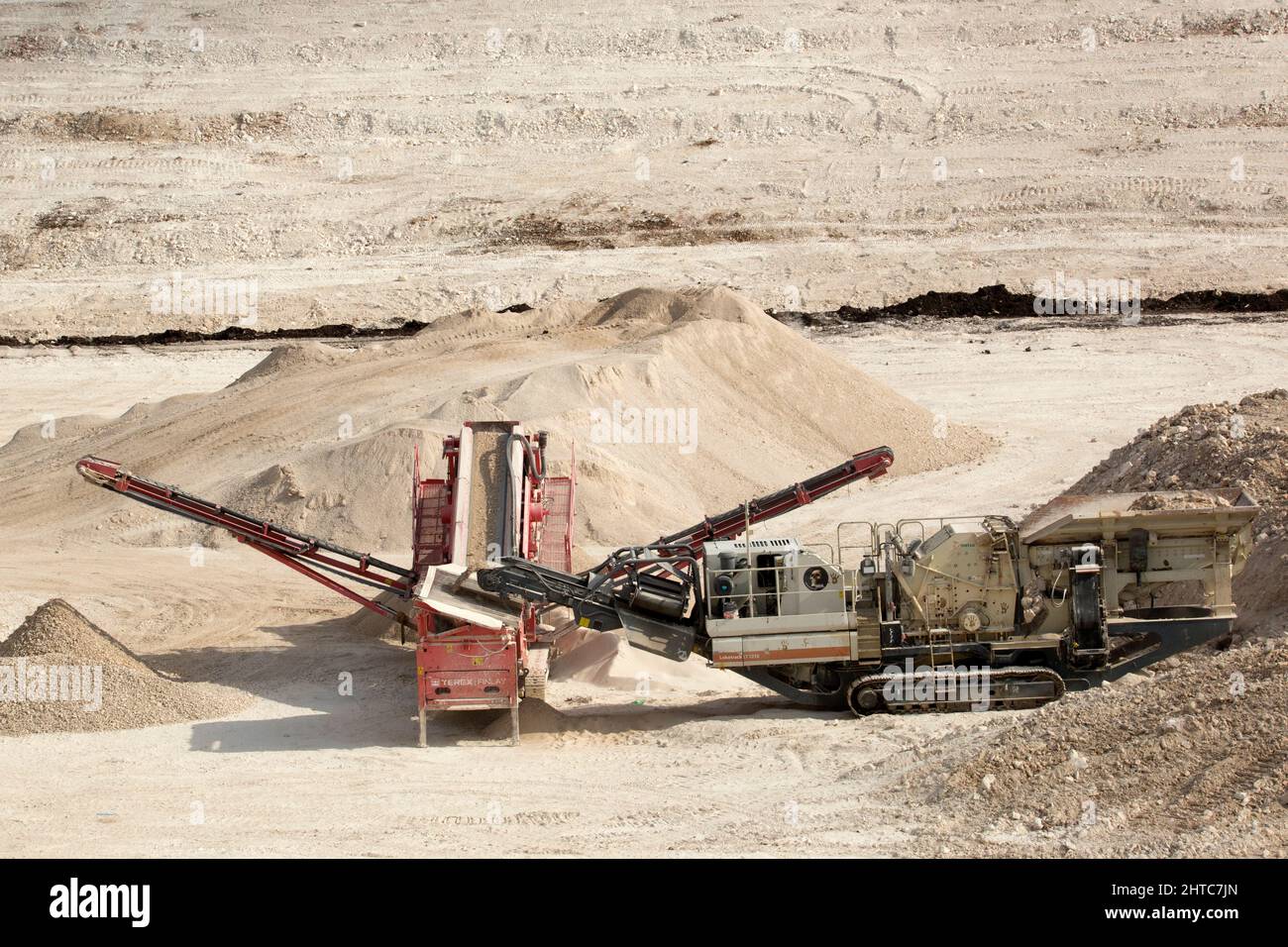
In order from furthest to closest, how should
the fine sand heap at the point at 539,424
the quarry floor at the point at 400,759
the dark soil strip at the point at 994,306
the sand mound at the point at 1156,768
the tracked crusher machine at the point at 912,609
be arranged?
the dark soil strip at the point at 994,306, the fine sand heap at the point at 539,424, the tracked crusher machine at the point at 912,609, the quarry floor at the point at 400,759, the sand mound at the point at 1156,768

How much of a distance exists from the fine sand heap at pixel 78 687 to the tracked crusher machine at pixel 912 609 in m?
2.78

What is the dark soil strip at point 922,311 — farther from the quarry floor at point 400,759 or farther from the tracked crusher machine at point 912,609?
the tracked crusher machine at point 912,609

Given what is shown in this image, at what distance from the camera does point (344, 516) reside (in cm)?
2311

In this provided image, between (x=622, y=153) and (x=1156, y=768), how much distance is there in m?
36.9

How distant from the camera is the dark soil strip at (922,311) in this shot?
3681 centimetres

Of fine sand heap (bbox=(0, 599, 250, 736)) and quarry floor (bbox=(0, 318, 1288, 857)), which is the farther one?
fine sand heap (bbox=(0, 599, 250, 736))

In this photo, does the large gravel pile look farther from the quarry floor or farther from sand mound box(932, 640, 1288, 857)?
the quarry floor

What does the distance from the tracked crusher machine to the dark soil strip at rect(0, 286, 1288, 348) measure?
21.0 m

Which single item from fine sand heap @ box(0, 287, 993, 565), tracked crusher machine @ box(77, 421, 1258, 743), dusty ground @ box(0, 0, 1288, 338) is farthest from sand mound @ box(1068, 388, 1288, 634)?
dusty ground @ box(0, 0, 1288, 338)

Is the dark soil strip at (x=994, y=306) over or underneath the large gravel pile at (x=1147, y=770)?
over

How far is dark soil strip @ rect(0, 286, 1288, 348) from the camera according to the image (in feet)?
121

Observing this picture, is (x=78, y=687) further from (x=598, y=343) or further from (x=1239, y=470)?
(x=598, y=343)

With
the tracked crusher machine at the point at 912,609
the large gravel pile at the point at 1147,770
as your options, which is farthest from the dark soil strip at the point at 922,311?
the large gravel pile at the point at 1147,770

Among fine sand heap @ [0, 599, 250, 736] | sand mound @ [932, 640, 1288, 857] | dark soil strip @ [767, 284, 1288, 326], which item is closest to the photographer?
sand mound @ [932, 640, 1288, 857]
